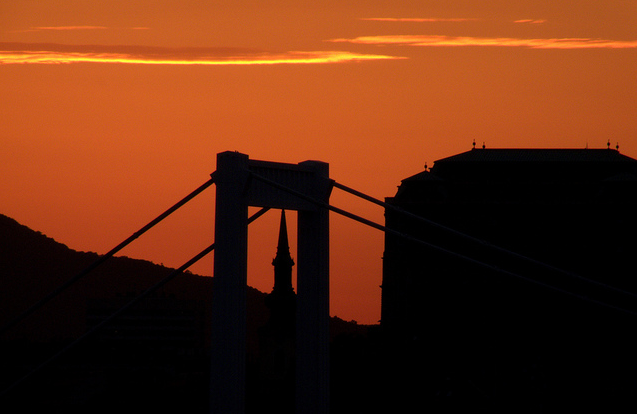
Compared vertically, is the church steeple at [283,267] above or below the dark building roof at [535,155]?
below

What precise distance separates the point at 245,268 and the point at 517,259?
94.1m

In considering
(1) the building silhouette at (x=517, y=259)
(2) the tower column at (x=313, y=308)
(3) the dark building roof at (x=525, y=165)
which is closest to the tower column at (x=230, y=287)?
(2) the tower column at (x=313, y=308)

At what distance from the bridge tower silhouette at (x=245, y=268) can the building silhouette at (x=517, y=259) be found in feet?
259

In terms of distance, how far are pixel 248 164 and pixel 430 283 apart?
9313cm

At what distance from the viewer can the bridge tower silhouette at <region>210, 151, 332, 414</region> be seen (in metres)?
24.6

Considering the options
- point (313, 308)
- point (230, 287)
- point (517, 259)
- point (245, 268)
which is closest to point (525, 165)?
point (517, 259)

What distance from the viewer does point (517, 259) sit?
11556 centimetres

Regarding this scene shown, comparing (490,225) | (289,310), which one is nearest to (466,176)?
(490,225)

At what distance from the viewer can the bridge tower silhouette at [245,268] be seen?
24.6 metres

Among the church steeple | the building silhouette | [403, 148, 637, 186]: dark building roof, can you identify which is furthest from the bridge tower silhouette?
[403, 148, 637, 186]: dark building roof

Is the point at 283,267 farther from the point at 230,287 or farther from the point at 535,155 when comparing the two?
the point at 230,287

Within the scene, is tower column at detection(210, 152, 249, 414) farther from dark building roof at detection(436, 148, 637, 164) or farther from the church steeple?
dark building roof at detection(436, 148, 637, 164)

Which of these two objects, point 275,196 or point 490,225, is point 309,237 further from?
point 490,225

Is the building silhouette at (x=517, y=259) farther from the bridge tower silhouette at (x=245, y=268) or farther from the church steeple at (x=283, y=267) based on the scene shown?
the bridge tower silhouette at (x=245, y=268)
